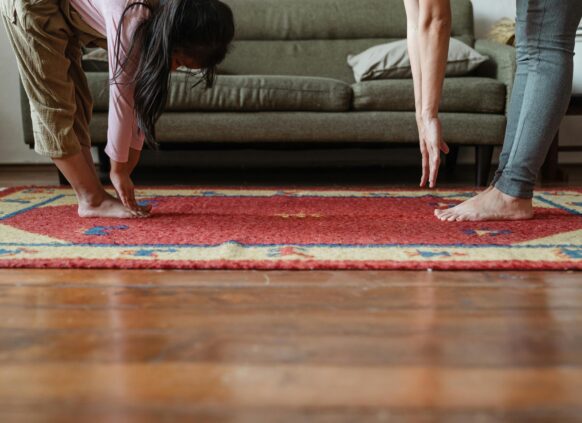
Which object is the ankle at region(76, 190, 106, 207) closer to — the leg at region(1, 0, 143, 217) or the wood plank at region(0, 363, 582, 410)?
the leg at region(1, 0, 143, 217)

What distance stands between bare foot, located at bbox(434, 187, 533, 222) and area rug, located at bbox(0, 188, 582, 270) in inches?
1.3

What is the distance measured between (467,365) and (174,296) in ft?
1.53

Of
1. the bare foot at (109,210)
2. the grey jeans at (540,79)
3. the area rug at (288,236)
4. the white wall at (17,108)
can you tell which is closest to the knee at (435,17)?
the grey jeans at (540,79)

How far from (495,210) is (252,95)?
1.11m

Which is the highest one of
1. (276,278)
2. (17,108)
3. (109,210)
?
(276,278)

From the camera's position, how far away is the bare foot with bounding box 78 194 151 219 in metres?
1.74

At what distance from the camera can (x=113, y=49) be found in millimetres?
1552

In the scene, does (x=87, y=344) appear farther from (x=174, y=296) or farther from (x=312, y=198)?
(x=312, y=198)

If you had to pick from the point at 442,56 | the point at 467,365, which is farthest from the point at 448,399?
the point at 442,56

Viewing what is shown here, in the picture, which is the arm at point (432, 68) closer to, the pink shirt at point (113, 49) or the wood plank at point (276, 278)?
the wood plank at point (276, 278)

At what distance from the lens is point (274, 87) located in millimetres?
2500

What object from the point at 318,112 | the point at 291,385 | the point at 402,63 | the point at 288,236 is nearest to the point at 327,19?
the point at 402,63

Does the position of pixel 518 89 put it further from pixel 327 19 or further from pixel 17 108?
pixel 17 108

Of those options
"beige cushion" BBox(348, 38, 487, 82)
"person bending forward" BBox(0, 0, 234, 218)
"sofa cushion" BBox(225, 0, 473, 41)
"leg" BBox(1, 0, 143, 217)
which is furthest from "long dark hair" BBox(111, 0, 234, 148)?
"sofa cushion" BBox(225, 0, 473, 41)
